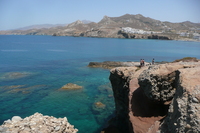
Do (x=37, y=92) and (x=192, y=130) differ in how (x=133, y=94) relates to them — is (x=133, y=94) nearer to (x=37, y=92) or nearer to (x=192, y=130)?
(x=192, y=130)

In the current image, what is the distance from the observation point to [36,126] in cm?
1331

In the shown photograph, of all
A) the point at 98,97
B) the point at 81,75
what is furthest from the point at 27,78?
the point at 98,97

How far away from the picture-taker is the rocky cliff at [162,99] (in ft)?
27.7

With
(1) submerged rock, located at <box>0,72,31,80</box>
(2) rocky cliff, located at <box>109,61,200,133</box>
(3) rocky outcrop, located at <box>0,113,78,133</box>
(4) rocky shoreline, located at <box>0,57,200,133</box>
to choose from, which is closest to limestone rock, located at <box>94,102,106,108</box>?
(2) rocky cliff, located at <box>109,61,200,133</box>

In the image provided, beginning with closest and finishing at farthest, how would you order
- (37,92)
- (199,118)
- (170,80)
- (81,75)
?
(199,118) → (170,80) → (37,92) → (81,75)

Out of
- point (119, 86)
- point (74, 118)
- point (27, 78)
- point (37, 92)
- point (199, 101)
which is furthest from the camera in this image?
point (27, 78)

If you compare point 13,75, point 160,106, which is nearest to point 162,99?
point 160,106

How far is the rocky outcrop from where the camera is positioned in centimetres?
1260

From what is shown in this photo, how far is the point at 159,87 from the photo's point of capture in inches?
522

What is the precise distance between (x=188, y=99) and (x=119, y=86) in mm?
13417

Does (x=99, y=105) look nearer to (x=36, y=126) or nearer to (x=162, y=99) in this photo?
(x=36, y=126)

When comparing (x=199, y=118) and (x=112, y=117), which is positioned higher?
(x=199, y=118)

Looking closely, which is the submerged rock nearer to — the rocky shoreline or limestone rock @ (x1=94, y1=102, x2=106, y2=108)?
limestone rock @ (x1=94, y1=102, x2=106, y2=108)

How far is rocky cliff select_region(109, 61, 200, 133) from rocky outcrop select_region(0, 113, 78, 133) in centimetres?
601
